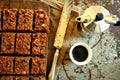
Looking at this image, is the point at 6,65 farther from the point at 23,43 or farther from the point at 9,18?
the point at 9,18

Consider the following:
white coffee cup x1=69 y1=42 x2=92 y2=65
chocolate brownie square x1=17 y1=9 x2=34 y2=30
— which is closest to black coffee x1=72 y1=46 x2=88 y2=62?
white coffee cup x1=69 y1=42 x2=92 y2=65

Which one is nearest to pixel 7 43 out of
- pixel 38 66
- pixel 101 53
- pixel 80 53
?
pixel 38 66

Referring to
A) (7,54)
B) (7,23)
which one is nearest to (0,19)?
(7,23)

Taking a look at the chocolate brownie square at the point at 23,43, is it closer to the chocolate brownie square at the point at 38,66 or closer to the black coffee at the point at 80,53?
the chocolate brownie square at the point at 38,66

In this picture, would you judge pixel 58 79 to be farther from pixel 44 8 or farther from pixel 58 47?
pixel 44 8

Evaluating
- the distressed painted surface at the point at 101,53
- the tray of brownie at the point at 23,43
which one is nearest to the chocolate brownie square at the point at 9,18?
the tray of brownie at the point at 23,43

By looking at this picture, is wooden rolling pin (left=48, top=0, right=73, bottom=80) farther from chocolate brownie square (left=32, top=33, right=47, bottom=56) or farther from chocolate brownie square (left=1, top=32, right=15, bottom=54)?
chocolate brownie square (left=1, top=32, right=15, bottom=54)
